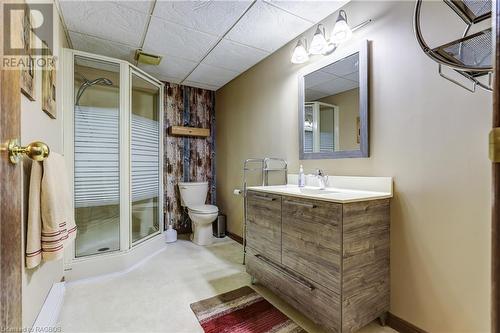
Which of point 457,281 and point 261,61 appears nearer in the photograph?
point 457,281

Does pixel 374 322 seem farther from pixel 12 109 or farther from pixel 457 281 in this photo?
pixel 12 109

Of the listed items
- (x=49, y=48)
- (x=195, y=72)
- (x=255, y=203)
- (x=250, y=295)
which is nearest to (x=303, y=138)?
(x=255, y=203)

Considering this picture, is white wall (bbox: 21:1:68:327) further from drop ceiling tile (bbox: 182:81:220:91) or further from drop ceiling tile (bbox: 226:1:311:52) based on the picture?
drop ceiling tile (bbox: 182:81:220:91)

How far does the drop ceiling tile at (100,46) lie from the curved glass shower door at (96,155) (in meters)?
0.17

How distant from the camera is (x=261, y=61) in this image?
2848mm

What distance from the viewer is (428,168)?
1.42m

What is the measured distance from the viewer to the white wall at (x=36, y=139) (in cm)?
121

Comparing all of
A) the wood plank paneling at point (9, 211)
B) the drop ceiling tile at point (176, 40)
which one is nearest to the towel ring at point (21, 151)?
the wood plank paneling at point (9, 211)

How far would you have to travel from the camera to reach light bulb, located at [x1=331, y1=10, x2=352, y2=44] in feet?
5.77

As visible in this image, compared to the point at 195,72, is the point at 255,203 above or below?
below

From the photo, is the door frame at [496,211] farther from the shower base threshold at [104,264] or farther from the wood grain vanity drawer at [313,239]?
the shower base threshold at [104,264]

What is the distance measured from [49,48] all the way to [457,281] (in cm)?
292

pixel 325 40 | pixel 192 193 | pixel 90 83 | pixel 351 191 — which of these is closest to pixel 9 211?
pixel 351 191
